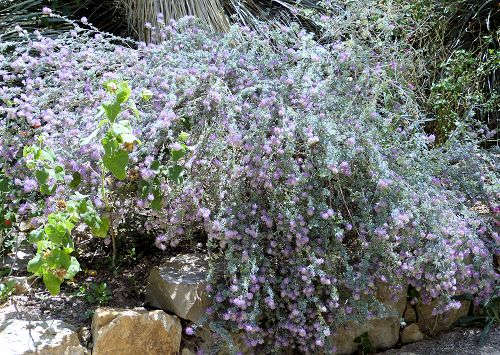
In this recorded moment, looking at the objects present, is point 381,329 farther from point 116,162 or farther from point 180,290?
point 116,162

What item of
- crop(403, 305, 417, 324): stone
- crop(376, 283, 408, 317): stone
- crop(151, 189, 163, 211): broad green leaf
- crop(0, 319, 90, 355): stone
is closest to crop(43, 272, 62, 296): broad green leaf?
crop(0, 319, 90, 355): stone

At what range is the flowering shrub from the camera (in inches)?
115

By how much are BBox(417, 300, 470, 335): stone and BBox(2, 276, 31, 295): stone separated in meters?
2.02

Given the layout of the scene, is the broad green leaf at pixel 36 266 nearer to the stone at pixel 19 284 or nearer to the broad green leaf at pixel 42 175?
the broad green leaf at pixel 42 175

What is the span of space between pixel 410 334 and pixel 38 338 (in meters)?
1.97

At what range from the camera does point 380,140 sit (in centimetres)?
338

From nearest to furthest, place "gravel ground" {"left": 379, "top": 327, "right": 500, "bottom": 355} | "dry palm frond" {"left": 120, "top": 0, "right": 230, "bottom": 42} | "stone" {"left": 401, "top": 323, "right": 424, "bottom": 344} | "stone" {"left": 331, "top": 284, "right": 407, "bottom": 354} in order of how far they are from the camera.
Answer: "stone" {"left": 331, "top": 284, "right": 407, "bottom": 354} < "gravel ground" {"left": 379, "top": 327, "right": 500, "bottom": 355} < "stone" {"left": 401, "top": 323, "right": 424, "bottom": 344} < "dry palm frond" {"left": 120, "top": 0, "right": 230, "bottom": 42}

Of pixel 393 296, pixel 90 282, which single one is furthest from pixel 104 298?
pixel 393 296

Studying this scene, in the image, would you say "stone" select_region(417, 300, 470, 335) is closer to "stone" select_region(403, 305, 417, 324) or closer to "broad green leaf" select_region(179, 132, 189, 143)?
"stone" select_region(403, 305, 417, 324)

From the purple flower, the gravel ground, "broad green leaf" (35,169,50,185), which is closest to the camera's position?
"broad green leaf" (35,169,50,185)

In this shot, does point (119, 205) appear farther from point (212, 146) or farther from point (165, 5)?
point (165, 5)

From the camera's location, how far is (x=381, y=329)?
11.7 feet

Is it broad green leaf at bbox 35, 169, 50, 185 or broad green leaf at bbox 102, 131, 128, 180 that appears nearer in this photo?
broad green leaf at bbox 102, 131, 128, 180

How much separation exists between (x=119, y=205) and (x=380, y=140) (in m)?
1.31
